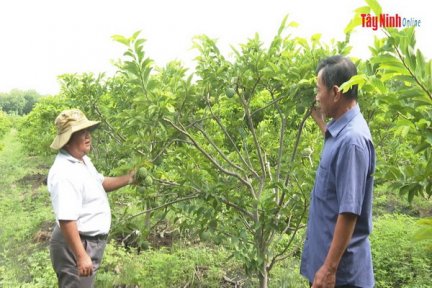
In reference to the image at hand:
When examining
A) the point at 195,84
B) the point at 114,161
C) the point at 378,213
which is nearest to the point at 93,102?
the point at 114,161

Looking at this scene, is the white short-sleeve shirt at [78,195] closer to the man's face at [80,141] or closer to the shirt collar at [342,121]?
the man's face at [80,141]

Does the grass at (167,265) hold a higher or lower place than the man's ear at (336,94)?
lower

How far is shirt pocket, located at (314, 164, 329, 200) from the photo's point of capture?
2.08 m

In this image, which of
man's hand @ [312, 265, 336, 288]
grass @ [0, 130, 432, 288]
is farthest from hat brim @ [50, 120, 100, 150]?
man's hand @ [312, 265, 336, 288]

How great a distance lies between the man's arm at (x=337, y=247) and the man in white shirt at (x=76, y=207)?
4.78ft

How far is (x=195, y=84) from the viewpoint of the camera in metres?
2.98

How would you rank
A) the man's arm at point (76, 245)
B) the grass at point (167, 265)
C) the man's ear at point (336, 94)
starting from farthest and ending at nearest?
the grass at point (167, 265), the man's arm at point (76, 245), the man's ear at point (336, 94)

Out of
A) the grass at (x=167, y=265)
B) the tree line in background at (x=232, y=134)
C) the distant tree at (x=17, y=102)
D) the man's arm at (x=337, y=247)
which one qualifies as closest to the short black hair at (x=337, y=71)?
the tree line in background at (x=232, y=134)

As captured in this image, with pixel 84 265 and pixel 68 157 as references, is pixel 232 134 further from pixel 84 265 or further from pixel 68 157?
pixel 84 265

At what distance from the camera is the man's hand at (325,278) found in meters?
2.00

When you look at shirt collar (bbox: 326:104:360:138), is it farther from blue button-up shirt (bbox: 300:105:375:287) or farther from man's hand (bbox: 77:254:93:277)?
man's hand (bbox: 77:254:93:277)

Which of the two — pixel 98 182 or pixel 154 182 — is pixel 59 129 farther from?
pixel 154 182

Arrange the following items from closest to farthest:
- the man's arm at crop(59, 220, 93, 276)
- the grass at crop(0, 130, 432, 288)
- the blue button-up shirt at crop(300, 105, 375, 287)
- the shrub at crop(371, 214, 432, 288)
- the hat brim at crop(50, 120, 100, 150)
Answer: the blue button-up shirt at crop(300, 105, 375, 287) → the man's arm at crop(59, 220, 93, 276) → the hat brim at crop(50, 120, 100, 150) → the grass at crop(0, 130, 432, 288) → the shrub at crop(371, 214, 432, 288)

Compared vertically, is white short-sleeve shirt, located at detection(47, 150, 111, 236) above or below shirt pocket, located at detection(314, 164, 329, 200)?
below
